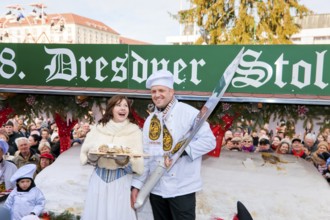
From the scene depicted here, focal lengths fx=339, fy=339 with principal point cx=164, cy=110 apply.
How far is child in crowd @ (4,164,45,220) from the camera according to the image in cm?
369

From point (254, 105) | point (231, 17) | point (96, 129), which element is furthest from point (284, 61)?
point (231, 17)

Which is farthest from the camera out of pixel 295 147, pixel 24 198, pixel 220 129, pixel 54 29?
pixel 54 29

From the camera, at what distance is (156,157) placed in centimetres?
303

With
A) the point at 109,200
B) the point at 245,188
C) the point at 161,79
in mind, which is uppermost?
the point at 161,79

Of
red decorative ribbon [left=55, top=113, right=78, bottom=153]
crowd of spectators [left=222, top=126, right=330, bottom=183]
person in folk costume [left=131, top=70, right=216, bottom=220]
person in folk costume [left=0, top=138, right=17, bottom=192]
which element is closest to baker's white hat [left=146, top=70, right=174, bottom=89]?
person in folk costume [left=131, top=70, right=216, bottom=220]

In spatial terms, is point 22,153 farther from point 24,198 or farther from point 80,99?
point 24,198

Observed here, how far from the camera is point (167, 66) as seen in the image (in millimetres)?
3777

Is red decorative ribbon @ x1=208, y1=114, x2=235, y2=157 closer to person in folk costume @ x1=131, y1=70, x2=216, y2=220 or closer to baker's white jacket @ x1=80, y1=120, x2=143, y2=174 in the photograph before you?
person in folk costume @ x1=131, y1=70, x2=216, y2=220

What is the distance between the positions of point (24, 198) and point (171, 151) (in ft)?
6.20

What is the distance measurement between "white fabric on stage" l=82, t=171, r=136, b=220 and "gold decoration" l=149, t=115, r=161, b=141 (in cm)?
43

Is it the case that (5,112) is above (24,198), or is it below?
above

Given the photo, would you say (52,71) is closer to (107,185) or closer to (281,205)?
(107,185)

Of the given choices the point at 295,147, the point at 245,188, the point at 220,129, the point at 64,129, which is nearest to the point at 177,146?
the point at 245,188

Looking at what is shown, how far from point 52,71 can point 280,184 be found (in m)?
3.01
